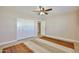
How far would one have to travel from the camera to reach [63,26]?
1604mm

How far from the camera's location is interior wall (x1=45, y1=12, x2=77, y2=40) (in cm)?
157

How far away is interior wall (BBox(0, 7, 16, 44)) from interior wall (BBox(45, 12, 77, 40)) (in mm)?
491

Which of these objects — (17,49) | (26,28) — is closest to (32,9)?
(26,28)

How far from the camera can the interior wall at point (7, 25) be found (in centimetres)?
155

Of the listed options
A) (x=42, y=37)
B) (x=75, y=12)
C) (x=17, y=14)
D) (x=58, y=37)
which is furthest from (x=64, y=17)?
(x=17, y=14)

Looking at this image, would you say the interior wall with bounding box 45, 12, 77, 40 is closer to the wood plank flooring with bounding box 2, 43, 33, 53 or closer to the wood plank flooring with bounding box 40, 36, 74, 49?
the wood plank flooring with bounding box 40, 36, 74, 49

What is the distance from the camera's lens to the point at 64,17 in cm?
160

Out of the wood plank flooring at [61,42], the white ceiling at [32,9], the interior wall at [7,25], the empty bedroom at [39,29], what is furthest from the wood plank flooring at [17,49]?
the white ceiling at [32,9]

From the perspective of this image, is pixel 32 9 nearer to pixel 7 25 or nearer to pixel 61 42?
pixel 7 25

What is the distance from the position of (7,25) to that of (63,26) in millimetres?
807

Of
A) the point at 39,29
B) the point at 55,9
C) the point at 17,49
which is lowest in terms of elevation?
the point at 17,49

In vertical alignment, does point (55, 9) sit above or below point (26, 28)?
above
